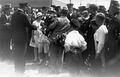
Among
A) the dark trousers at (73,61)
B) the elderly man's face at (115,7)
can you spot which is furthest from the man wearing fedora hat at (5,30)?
the dark trousers at (73,61)

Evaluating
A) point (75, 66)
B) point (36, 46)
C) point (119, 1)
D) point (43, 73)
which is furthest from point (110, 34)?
point (36, 46)

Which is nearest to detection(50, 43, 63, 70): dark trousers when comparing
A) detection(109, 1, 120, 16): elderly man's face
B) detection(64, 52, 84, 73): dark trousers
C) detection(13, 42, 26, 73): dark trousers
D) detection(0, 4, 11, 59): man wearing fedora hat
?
detection(13, 42, 26, 73): dark trousers

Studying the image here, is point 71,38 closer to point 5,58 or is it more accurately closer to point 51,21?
point 51,21

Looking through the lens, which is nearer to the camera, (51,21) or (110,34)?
(110,34)

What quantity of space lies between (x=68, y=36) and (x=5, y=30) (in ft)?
19.1

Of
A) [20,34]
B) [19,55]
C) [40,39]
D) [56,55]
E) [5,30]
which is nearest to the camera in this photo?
[20,34]

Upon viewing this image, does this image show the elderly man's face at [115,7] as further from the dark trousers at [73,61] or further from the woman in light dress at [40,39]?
the woman in light dress at [40,39]

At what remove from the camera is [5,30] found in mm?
11961

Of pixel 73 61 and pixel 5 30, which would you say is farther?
pixel 5 30

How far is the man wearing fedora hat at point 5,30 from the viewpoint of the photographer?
11.9m

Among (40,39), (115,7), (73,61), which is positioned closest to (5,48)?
(40,39)

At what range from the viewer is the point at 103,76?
7992 millimetres

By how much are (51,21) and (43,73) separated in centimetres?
172

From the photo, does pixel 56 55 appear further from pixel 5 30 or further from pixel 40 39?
pixel 5 30
